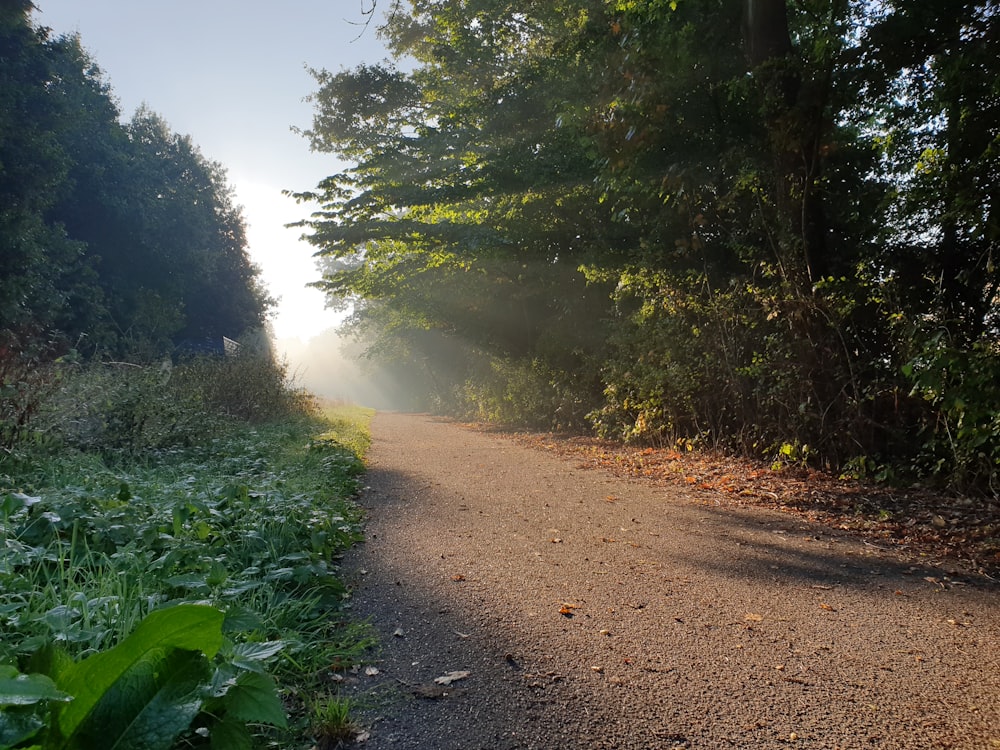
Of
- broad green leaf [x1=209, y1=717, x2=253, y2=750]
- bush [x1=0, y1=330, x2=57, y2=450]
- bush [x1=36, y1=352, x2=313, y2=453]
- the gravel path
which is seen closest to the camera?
broad green leaf [x1=209, y1=717, x2=253, y2=750]

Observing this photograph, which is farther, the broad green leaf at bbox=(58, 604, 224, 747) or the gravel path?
the gravel path

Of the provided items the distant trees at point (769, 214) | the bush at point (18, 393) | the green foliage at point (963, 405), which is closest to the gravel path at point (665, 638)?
the green foliage at point (963, 405)

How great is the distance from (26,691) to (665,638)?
2344mm

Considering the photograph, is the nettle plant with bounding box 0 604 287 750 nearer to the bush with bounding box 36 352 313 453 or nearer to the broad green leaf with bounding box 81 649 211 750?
the broad green leaf with bounding box 81 649 211 750

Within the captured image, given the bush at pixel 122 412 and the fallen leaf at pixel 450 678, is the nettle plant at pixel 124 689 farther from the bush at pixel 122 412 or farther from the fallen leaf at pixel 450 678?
the bush at pixel 122 412

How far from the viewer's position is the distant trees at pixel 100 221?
16578mm

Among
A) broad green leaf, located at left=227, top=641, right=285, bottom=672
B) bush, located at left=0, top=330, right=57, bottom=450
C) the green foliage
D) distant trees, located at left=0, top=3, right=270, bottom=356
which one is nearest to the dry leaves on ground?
the green foliage

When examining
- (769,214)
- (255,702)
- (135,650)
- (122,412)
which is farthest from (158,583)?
(769,214)

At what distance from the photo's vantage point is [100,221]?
24.3 meters

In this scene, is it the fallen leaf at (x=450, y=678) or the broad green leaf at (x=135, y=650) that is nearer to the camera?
the broad green leaf at (x=135, y=650)

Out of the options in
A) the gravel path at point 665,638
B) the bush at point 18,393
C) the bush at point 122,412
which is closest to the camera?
the gravel path at point 665,638

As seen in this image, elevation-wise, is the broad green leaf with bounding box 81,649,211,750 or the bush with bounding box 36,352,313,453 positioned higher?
the bush with bounding box 36,352,313,453

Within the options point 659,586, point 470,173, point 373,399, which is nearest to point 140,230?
point 470,173

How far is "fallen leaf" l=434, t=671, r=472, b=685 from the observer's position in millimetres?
2303
